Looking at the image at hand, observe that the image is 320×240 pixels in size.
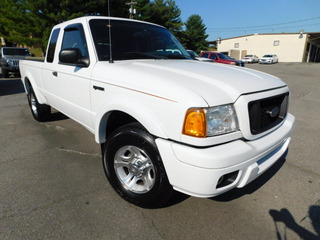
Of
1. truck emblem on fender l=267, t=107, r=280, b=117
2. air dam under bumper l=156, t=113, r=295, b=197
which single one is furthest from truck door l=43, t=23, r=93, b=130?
truck emblem on fender l=267, t=107, r=280, b=117

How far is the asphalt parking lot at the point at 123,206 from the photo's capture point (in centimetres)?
194

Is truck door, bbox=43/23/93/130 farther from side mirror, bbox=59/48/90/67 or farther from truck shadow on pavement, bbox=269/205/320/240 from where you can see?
truck shadow on pavement, bbox=269/205/320/240

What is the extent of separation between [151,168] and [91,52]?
1511 millimetres

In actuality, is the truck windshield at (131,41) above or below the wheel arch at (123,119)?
above

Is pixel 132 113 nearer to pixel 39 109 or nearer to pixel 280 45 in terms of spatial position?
pixel 39 109

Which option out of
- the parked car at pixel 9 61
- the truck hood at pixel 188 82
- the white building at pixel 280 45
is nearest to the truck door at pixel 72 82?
the truck hood at pixel 188 82

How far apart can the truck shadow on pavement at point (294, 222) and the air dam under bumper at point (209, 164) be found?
1.93 ft

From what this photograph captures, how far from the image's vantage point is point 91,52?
255cm

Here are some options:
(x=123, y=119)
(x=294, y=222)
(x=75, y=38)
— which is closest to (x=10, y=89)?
(x=75, y=38)

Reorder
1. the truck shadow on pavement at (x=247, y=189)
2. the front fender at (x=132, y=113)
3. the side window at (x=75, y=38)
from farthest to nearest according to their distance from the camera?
the side window at (x=75, y=38), the truck shadow on pavement at (x=247, y=189), the front fender at (x=132, y=113)

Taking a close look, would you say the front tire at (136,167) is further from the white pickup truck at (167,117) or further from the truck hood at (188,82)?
the truck hood at (188,82)

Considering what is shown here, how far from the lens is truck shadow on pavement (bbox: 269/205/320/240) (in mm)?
1930

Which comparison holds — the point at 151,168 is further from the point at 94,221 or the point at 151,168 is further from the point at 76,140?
the point at 76,140

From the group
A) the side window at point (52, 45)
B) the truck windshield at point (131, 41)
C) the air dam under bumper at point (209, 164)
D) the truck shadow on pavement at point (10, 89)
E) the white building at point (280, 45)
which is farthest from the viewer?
the white building at point (280, 45)
